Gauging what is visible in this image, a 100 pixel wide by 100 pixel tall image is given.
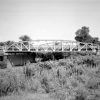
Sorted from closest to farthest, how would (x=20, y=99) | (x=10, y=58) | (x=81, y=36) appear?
(x=20, y=99) < (x=10, y=58) < (x=81, y=36)

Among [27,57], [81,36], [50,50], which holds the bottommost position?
[27,57]

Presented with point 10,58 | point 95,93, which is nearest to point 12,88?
point 95,93

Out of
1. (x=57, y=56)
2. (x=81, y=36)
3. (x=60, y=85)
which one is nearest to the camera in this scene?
(x=60, y=85)

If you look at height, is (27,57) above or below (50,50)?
below

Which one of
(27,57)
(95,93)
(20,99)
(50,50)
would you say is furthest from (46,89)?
(27,57)

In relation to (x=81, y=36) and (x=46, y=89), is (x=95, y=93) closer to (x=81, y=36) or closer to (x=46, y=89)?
(x=46, y=89)

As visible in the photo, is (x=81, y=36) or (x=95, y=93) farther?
(x=81, y=36)

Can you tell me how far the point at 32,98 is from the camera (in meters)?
4.41

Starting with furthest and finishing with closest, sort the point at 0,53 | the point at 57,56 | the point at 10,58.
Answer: the point at 57,56
the point at 10,58
the point at 0,53

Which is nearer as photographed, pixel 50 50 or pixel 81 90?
pixel 81 90

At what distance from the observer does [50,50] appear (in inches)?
862

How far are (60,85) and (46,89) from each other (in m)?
0.73

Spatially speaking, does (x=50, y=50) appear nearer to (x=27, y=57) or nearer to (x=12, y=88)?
(x=27, y=57)

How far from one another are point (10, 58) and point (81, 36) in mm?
33874
